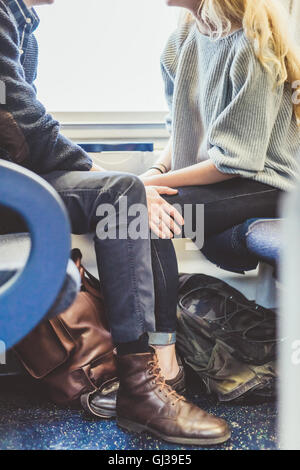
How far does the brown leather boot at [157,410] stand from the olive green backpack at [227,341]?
176 mm

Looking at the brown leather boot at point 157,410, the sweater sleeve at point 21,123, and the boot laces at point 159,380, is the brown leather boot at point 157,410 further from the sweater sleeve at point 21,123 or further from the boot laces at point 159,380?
the sweater sleeve at point 21,123

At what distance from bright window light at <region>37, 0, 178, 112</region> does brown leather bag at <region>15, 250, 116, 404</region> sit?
3.01 feet

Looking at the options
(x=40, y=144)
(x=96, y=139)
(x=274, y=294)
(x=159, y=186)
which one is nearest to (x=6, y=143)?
(x=40, y=144)

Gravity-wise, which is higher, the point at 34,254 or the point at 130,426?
the point at 34,254

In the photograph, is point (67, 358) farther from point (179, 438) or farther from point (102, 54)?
point (102, 54)

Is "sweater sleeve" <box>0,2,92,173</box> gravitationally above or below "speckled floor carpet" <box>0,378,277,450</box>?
above

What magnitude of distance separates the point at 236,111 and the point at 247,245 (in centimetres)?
33

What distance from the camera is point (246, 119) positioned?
108 cm

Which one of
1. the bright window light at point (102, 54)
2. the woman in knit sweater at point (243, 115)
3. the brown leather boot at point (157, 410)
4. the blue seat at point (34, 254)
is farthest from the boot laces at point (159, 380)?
the bright window light at point (102, 54)

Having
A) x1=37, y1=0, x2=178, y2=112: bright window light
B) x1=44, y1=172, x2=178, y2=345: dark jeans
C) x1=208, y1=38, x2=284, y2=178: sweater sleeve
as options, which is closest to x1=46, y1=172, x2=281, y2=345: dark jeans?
x1=44, y1=172, x2=178, y2=345: dark jeans

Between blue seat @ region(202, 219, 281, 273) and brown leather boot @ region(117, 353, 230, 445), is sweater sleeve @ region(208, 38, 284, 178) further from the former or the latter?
brown leather boot @ region(117, 353, 230, 445)

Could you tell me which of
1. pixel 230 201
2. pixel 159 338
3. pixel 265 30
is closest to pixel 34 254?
pixel 159 338

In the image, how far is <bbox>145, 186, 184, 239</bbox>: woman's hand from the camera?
1.00m

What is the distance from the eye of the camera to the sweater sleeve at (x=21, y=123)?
868 mm
